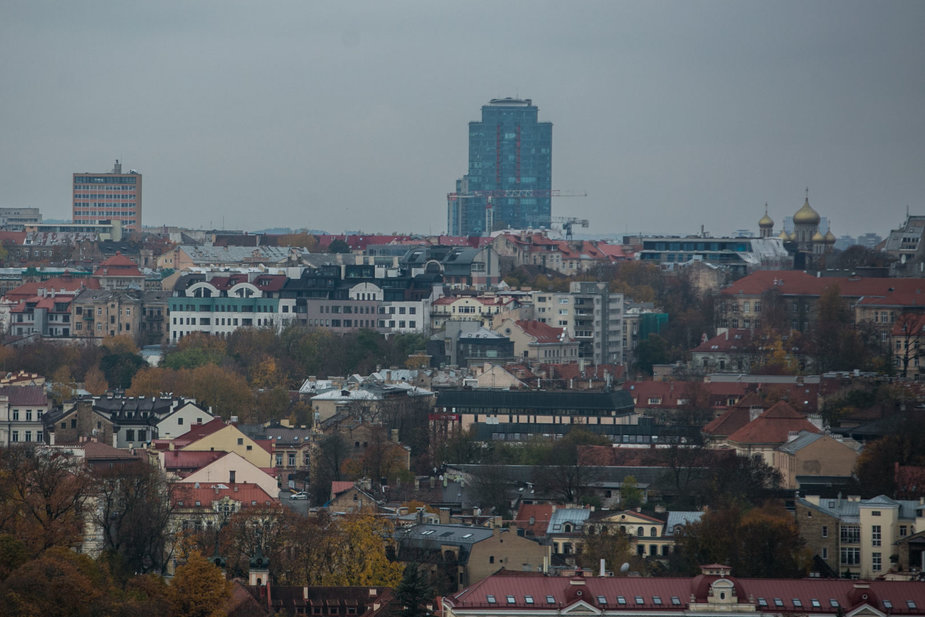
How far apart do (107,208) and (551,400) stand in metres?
115

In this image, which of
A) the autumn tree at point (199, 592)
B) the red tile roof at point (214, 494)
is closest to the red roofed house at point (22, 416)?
the red tile roof at point (214, 494)

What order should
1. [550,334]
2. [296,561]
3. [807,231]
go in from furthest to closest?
[807,231] → [550,334] → [296,561]

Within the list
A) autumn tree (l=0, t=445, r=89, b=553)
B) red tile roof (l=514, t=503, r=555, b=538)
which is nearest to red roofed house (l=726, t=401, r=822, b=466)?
red tile roof (l=514, t=503, r=555, b=538)

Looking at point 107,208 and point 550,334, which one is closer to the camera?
point 550,334

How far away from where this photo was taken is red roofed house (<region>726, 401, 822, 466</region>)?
75812mm

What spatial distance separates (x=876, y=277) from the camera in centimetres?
11881

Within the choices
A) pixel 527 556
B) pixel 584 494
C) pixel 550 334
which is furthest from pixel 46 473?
pixel 550 334

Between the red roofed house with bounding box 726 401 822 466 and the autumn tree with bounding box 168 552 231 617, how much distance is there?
1177 inches

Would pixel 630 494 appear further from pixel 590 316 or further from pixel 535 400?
pixel 590 316

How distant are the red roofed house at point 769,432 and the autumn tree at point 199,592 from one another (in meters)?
29.9

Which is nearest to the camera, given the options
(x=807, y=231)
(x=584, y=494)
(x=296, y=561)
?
(x=296, y=561)

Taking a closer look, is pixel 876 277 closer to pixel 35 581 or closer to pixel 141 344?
pixel 141 344

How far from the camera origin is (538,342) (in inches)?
4215

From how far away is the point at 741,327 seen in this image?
11431 cm
